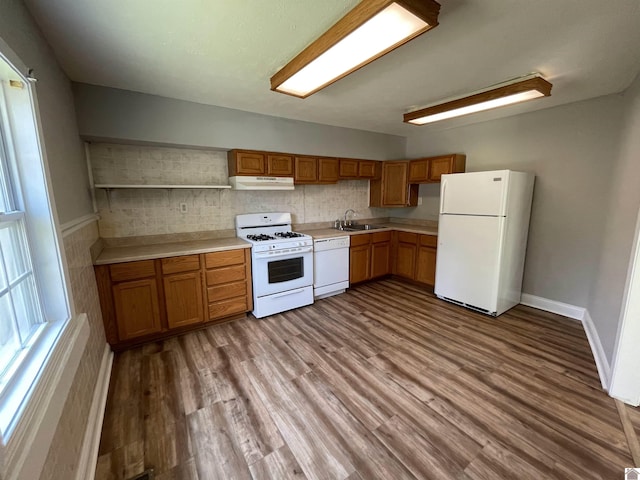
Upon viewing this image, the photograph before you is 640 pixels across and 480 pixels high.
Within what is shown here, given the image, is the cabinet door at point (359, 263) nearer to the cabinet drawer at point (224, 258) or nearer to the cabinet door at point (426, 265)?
the cabinet door at point (426, 265)

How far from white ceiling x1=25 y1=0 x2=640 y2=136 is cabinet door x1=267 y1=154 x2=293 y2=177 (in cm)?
74

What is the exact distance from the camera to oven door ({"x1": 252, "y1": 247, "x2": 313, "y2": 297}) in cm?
310

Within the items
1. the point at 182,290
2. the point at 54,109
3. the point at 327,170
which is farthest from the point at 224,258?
the point at 327,170

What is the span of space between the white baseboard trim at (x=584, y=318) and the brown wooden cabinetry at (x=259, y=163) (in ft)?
11.7

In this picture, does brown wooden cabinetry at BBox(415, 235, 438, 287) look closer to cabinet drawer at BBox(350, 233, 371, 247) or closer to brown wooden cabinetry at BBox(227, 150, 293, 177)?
cabinet drawer at BBox(350, 233, 371, 247)

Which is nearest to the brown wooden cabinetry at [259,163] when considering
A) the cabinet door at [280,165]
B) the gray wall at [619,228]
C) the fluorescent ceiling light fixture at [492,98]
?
the cabinet door at [280,165]

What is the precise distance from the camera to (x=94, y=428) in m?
1.60

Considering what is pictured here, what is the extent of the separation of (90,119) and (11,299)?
1985 millimetres

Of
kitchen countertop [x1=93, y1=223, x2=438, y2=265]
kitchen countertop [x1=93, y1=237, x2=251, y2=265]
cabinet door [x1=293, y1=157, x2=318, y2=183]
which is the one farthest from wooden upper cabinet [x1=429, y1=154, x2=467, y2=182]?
kitchen countertop [x1=93, y1=237, x2=251, y2=265]

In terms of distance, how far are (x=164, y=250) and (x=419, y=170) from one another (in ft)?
12.1

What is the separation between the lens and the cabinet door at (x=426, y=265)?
3858 millimetres

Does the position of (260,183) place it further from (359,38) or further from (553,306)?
(553,306)

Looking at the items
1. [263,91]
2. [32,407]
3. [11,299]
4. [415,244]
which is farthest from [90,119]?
[415,244]

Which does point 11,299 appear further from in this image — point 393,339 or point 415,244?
point 415,244
